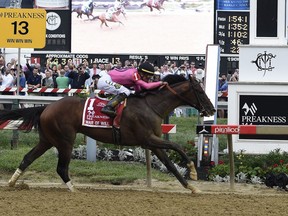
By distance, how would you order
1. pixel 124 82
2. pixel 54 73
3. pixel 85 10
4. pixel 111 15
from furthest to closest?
1. pixel 111 15
2. pixel 85 10
3. pixel 54 73
4. pixel 124 82

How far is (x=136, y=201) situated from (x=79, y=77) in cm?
1082

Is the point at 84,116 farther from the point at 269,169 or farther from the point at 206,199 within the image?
the point at 269,169

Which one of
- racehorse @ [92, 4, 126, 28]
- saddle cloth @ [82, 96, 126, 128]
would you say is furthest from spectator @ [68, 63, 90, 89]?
racehorse @ [92, 4, 126, 28]

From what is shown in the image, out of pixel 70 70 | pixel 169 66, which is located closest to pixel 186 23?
pixel 169 66

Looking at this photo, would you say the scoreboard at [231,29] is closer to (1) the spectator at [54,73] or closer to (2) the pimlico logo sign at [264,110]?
(1) the spectator at [54,73]

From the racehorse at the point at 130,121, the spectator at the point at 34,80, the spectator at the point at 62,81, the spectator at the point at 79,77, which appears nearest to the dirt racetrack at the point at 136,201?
the racehorse at the point at 130,121

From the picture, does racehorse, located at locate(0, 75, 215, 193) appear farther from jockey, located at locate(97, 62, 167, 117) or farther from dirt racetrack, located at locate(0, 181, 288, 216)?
dirt racetrack, located at locate(0, 181, 288, 216)

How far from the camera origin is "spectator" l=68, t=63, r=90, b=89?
20.0 m

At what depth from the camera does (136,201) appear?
9.63 meters

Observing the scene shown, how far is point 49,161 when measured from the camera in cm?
1338

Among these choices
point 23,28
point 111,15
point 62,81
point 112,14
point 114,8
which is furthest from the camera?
point 114,8

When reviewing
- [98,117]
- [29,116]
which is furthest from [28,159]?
[98,117]

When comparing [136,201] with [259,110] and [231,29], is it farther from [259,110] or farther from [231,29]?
[231,29]

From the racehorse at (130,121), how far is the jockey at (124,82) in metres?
0.14
